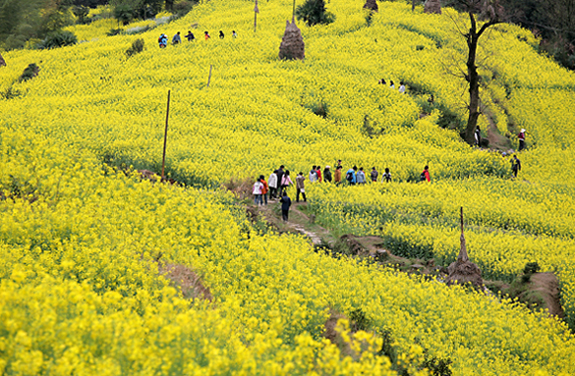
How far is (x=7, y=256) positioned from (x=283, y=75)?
33.6 m

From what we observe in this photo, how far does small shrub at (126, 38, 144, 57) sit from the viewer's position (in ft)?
153

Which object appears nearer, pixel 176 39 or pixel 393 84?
pixel 393 84

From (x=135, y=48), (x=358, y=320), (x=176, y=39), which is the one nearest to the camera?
(x=358, y=320)

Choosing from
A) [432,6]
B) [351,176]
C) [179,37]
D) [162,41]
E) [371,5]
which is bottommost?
[351,176]

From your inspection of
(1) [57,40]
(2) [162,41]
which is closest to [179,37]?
(2) [162,41]

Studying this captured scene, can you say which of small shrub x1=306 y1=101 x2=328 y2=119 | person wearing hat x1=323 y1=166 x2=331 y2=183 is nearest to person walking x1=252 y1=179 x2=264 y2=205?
person wearing hat x1=323 y1=166 x2=331 y2=183

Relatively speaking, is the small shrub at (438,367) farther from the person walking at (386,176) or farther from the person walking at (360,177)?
the person walking at (386,176)

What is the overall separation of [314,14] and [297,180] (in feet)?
123

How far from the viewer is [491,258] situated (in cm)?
1812

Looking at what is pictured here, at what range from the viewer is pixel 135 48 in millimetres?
47219

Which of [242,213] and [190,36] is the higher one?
[190,36]

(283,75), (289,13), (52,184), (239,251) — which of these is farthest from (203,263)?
(289,13)

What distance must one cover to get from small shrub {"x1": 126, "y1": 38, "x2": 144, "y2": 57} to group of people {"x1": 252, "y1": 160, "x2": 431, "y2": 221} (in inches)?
1065

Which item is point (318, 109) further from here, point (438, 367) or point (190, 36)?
point (438, 367)
